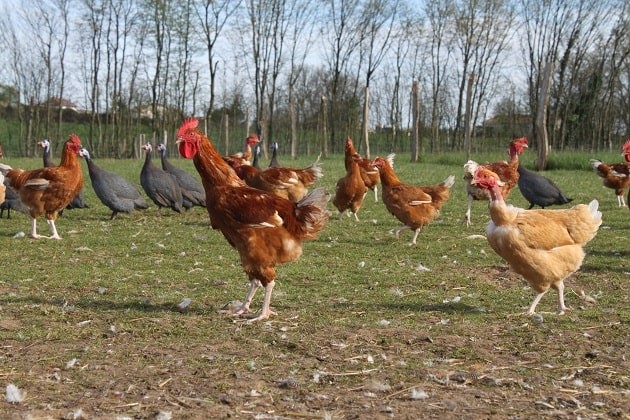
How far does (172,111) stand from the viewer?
48344mm

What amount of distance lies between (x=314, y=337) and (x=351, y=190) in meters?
7.19

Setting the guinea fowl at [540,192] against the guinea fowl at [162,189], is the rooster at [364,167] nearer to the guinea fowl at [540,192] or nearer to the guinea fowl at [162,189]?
the guinea fowl at [540,192]

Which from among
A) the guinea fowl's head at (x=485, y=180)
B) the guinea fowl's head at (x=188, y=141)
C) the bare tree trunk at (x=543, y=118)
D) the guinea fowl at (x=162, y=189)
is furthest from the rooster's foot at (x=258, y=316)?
the bare tree trunk at (x=543, y=118)

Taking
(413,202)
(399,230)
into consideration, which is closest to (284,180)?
(399,230)

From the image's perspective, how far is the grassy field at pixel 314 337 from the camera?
4.14 meters

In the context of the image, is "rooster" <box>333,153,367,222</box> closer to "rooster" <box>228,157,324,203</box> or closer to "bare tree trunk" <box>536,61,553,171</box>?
"rooster" <box>228,157,324,203</box>

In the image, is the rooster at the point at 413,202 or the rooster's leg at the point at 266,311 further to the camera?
the rooster at the point at 413,202

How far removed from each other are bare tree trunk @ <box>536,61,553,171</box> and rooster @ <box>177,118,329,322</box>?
68.2ft

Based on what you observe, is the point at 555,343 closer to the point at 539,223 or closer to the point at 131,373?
the point at 539,223

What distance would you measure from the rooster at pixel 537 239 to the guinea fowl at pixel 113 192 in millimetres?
8806

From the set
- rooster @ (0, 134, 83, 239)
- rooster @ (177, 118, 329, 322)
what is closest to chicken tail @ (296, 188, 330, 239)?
rooster @ (177, 118, 329, 322)

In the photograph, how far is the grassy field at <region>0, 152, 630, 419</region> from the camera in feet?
13.6

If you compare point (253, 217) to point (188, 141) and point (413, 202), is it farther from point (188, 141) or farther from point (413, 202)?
point (413, 202)

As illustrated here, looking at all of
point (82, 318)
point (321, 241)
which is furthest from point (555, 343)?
point (321, 241)
